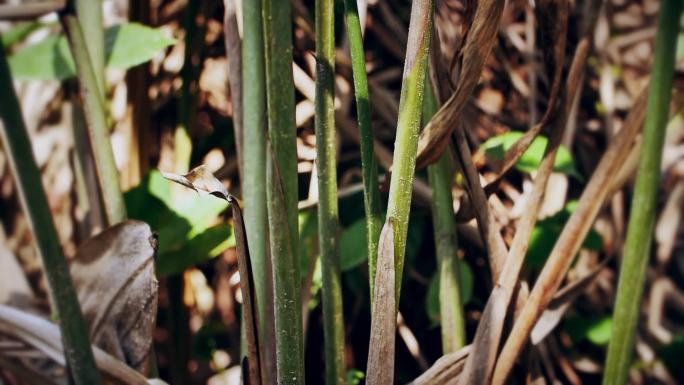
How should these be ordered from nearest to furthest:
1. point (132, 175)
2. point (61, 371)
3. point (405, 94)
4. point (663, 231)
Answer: point (405, 94) < point (61, 371) < point (132, 175) < point (663, 231)

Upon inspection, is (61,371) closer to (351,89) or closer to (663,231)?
(351,89)

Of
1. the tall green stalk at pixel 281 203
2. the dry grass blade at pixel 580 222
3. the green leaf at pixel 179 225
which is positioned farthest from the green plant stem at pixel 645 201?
the green leaf at pixel 179 225

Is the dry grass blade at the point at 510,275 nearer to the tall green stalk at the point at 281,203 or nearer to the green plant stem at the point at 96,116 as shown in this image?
the tall green stalk at the point at 281,203

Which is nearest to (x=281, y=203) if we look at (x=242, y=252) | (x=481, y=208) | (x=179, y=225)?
(x=242, y=252)

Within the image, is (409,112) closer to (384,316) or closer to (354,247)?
(384,316)

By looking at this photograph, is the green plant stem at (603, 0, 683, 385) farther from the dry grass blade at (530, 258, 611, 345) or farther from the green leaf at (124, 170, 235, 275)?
the green leaf at (124, 170, 235, 275)

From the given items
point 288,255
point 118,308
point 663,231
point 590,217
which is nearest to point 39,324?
point 118,308
